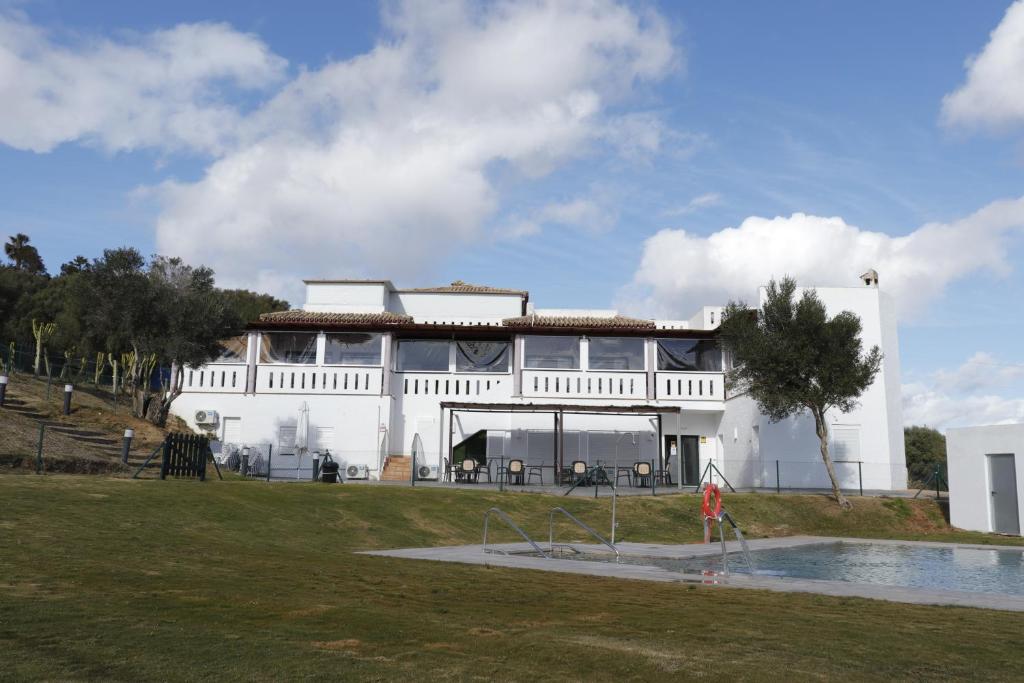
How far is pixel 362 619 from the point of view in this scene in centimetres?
796

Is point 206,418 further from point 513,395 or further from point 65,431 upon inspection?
point 513,395

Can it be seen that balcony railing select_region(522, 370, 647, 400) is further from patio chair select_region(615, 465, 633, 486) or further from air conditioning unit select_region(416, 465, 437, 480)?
air conditioning unit select_region(416, 465, 437, 480)

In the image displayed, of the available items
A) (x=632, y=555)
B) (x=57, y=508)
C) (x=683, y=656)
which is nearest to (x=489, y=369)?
(x=632, y=555)

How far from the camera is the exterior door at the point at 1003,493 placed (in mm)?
23297

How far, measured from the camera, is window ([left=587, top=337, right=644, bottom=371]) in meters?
34.2

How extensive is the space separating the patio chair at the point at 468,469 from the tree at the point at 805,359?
9882 millimetres

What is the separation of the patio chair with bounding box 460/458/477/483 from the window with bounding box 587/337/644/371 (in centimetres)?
777

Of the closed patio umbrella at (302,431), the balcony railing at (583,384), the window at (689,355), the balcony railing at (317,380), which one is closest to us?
the closed patio umbrella at (302,431)

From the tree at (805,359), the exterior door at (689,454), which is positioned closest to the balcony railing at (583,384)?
the exterior door at (689,454)

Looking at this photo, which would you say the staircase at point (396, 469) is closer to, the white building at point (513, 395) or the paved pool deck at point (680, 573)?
the white building at point (513, 395)

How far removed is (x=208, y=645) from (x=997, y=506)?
2408cm

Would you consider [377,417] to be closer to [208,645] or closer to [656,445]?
[656,445]

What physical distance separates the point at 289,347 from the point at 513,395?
986cm

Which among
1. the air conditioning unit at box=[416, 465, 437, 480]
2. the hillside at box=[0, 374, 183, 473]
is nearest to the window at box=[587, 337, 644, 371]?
the air conditioning unit at box=[416, 465, 437, 480]
